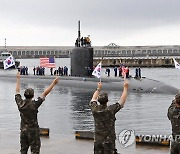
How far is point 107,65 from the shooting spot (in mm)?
103188

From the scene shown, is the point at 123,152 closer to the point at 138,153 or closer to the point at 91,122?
the point at 138,153

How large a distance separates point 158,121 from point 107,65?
3363 inches

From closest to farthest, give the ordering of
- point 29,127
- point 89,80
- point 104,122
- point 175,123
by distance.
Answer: point 175,123
point 104,122
point 29,127
point 89,80

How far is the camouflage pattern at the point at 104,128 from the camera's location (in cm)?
689

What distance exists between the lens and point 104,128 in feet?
22.9

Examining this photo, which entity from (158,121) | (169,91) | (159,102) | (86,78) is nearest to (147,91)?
(169,91)

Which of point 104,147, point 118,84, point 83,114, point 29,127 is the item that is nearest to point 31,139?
point 29,127

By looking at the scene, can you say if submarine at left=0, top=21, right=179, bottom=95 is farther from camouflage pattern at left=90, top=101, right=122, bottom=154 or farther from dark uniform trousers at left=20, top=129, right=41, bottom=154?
camouflage pattern at left=90, top=101, right=122, bottom=154

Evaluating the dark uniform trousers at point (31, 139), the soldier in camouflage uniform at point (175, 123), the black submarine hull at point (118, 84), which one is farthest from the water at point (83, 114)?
the soldier in camouflage uniform at point (175, 123)

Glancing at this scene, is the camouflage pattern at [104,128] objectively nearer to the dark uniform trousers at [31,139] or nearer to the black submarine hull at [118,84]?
the dark uniform trousers at [31,139]

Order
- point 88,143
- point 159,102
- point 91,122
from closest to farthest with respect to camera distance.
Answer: point 88,143, point 91,122, point 159,102

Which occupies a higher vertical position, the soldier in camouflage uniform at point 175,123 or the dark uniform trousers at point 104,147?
the soldier in camouflage uniform at point 175,123

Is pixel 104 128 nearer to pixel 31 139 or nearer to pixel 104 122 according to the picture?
pixel 104 122

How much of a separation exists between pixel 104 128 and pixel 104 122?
4.3 inches
